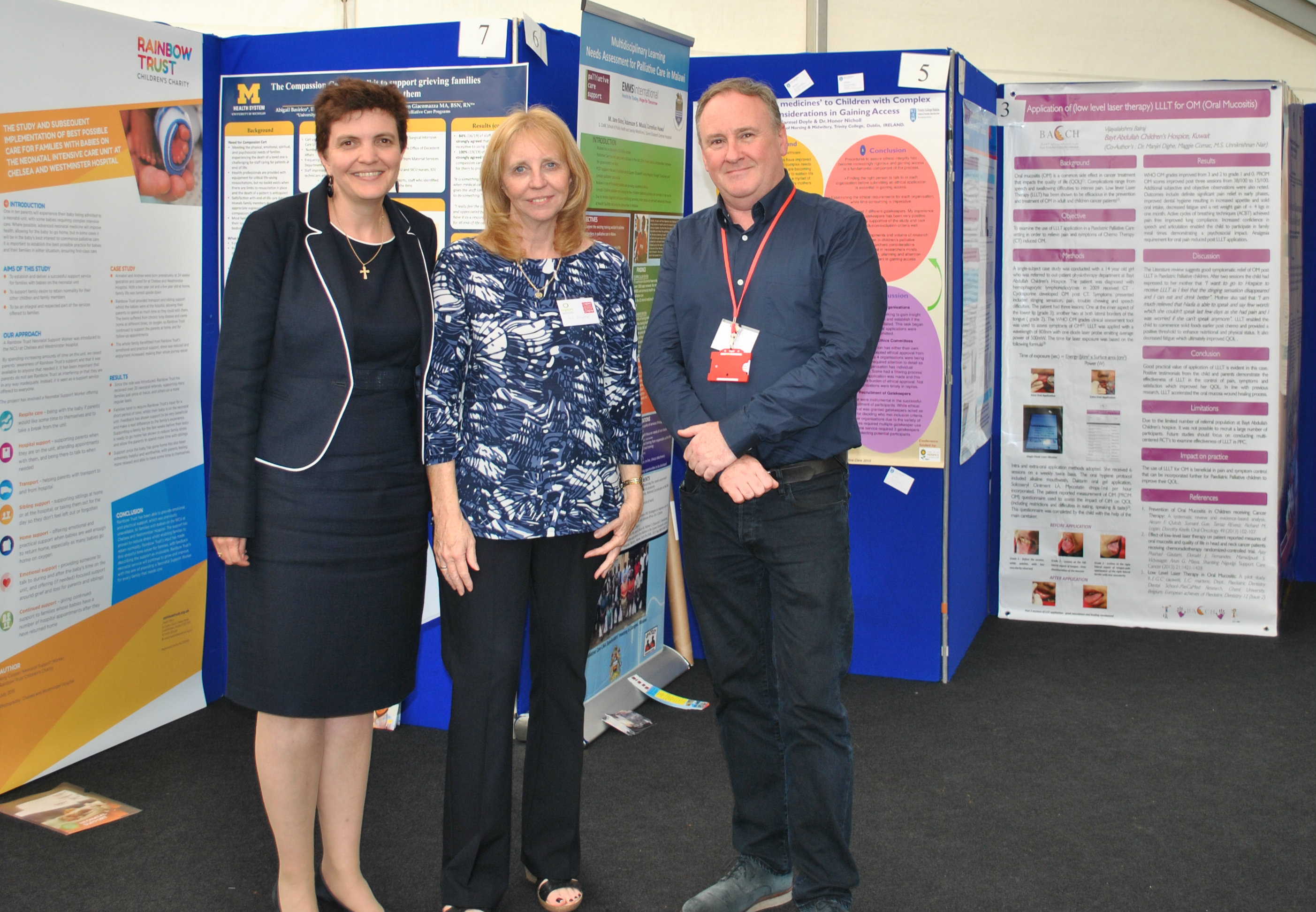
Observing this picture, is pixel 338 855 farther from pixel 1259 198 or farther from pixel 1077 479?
pixel 1259 198

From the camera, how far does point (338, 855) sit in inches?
83.7

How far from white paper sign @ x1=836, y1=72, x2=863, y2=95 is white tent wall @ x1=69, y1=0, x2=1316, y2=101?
9.23 feet

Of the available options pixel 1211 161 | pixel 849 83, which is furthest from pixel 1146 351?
pixel 849 83

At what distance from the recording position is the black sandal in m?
2.20

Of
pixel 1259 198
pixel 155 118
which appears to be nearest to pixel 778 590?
pixel 155 118

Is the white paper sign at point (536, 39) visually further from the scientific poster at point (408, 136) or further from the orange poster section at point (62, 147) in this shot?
the orange poster section at point (62, 147)

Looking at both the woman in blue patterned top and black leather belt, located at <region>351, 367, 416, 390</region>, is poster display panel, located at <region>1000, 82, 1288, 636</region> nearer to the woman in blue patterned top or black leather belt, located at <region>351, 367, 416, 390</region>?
the woman in blue patterned top

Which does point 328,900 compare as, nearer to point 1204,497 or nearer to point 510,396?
point 510,396

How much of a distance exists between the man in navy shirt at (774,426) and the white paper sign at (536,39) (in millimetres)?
948

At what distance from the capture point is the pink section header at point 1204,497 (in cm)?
411

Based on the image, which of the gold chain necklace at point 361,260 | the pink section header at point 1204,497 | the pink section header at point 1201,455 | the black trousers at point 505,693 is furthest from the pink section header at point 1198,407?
the gold chain necklace at point 361,260

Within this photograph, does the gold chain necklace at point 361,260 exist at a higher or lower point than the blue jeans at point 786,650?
higher

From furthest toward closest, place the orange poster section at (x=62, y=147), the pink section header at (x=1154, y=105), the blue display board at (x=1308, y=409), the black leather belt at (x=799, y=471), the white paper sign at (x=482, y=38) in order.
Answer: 1. the blue display board at (x=1308, y=409)
2. the pink section header at (x=1154, y=105)
3. the white paper sign at (x=482, y=38)
4. the orange poster section at (x=62, y=147)
5. the black leather belt at (x=799, y=471)

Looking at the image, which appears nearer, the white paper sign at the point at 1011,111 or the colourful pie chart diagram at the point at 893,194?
the colourful pie chart diagram at the point at 893,194
